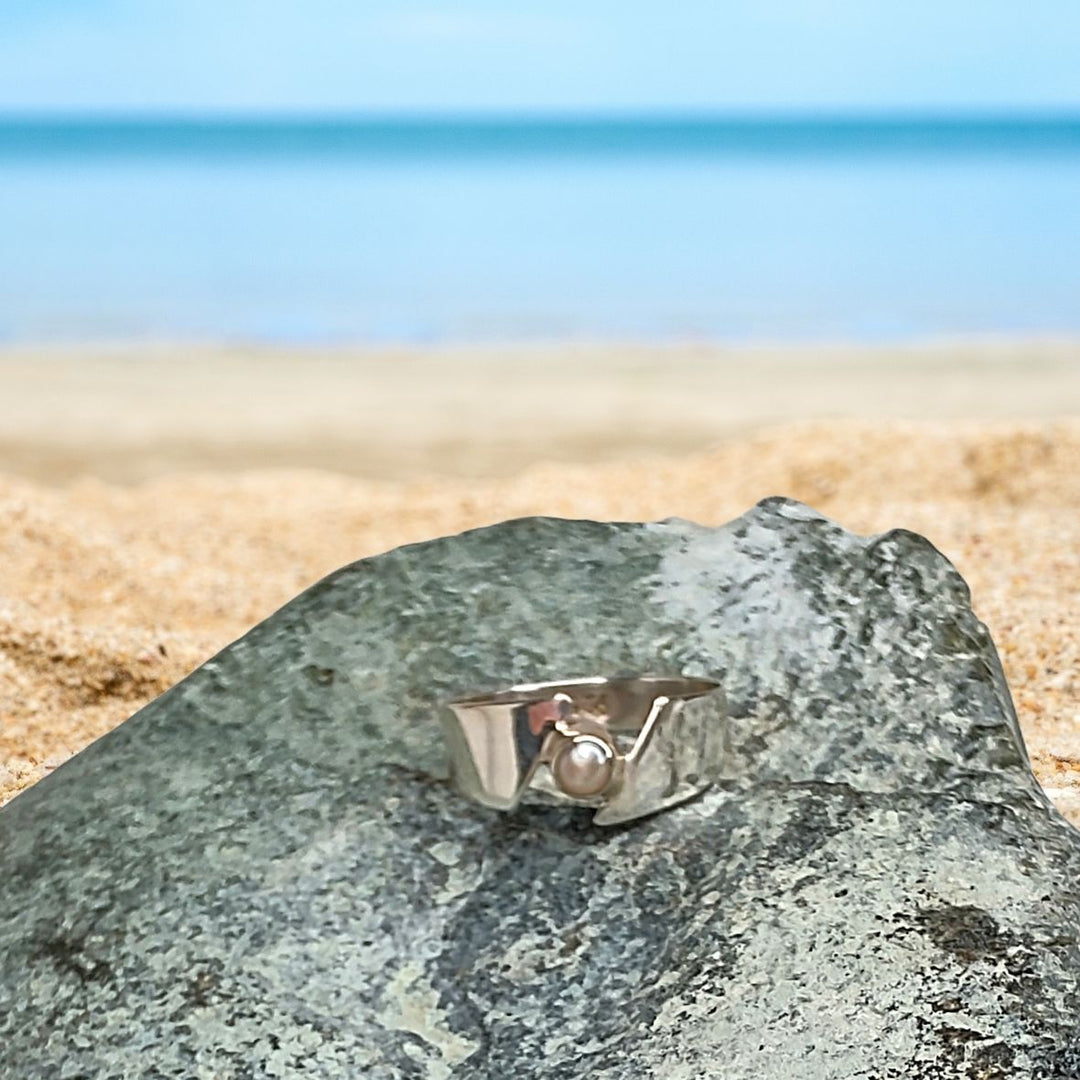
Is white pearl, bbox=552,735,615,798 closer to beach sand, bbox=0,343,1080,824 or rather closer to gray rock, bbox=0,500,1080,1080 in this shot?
gray rock, bbox=0,500,1080,1080

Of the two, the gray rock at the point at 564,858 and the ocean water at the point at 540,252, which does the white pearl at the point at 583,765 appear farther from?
the ocean water at the point at 540,252

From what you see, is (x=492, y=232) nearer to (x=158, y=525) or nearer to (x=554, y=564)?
(x=158, y=525)

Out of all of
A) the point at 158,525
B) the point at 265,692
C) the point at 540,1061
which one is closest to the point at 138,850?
the point at 265,692

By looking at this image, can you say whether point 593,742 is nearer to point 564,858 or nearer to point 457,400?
point 564,858

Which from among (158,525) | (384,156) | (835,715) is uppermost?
(835,715)

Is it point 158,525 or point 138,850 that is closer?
point 138,850

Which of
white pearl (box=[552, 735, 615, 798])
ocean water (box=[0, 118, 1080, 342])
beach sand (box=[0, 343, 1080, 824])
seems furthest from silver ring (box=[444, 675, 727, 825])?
ocean water (box=[0, 118, 1080, 342])
